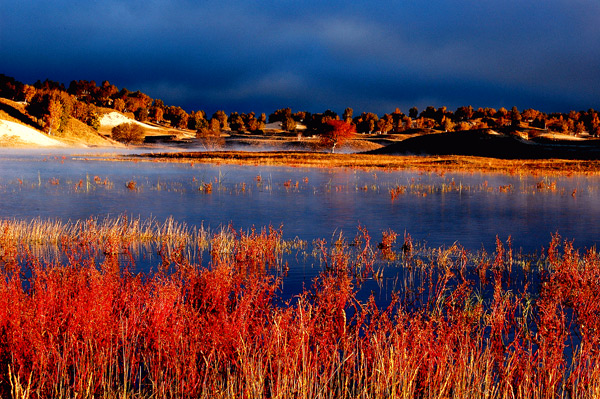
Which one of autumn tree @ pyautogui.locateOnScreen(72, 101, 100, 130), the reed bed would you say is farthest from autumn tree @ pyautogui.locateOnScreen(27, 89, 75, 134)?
the reed bed

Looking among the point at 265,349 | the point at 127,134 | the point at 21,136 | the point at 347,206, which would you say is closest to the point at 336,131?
the point at 127,134

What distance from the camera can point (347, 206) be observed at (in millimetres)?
32625

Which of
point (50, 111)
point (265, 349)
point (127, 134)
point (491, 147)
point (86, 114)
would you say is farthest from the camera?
point (86, 114)

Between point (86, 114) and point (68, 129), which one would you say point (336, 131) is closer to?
point (68, 129)

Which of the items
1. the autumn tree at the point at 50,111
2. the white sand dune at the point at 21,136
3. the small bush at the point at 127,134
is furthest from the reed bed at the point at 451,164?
the autumn tree at the point at 50,111

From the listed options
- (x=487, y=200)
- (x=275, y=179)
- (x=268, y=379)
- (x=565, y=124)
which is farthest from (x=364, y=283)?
(x=565, y=124)

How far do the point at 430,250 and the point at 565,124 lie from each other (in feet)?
541

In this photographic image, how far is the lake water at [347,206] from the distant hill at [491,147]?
39.6 metres

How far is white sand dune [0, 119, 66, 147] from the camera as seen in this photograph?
406ft

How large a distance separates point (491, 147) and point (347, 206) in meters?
68.3

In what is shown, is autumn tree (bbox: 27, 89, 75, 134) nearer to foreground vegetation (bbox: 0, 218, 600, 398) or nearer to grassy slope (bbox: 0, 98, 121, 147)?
grassy slope (bbox: 0, 98, 121, 147)

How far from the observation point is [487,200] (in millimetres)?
35438

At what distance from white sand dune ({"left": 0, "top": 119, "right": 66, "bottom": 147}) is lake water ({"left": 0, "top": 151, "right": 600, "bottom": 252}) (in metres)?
83.6

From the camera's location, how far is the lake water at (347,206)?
79.4 feet
